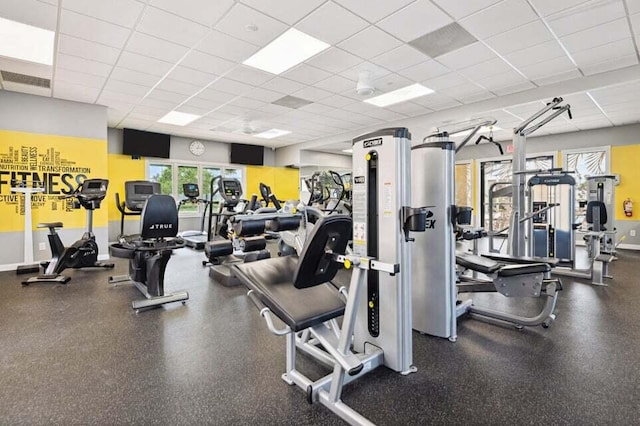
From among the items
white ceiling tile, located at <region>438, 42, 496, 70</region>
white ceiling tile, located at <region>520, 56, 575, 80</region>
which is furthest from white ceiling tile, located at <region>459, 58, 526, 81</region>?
white ceiling tile, located at <region>520, 56, 575, 80</region>

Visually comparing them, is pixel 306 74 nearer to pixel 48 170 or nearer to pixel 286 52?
pixel 286 52

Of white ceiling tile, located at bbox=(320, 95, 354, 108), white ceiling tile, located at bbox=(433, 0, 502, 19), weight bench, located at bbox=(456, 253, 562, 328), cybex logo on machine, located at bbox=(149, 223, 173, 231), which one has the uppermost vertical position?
white ceiling tile, located at bbox=(320, 95, 354, 108)

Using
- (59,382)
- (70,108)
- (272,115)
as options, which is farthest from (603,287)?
(70,108)

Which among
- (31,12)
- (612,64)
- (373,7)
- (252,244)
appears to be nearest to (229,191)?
(252,244)

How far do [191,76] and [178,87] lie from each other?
0.61m

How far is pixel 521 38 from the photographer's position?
3.63 m

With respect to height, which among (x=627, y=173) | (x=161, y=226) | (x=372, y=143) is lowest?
(x=161, y=226)

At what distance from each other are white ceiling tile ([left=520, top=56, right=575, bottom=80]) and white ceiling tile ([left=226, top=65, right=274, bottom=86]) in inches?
142

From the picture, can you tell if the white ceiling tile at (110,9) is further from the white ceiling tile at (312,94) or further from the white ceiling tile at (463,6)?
the white ceiling tile at (463,6)

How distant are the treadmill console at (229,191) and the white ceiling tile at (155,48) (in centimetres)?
231

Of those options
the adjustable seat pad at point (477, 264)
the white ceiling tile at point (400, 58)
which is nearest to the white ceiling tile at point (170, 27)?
the white ceiling tile at point (400, 58)

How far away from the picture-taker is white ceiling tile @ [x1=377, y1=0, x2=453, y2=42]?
3.06 metres

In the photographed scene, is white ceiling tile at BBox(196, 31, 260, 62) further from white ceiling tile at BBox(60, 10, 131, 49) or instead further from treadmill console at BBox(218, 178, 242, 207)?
treadmill console at BBox(218, 178, 242, 207)

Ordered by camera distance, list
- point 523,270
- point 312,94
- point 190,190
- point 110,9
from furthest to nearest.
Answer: point 190,190 → point 312,94 → point 110,9 → point 523,270
